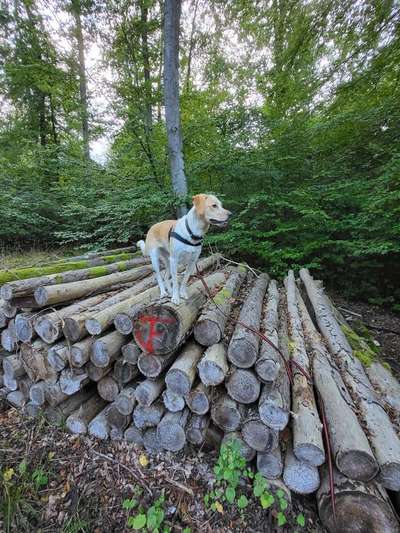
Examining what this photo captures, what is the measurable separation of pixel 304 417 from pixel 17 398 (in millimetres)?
2967

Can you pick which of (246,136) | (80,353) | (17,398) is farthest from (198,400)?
(246,136)

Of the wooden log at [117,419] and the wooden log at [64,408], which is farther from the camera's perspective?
the wooden log at [64,408]

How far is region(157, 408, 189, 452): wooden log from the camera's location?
2.07m

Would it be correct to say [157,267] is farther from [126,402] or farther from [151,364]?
[126,402]

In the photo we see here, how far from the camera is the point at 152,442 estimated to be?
7.16ft

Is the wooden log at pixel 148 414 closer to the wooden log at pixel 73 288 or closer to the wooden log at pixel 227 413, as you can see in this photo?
the wooden log at pixel 227 413

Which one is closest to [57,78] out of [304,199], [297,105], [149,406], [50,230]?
[50,230]

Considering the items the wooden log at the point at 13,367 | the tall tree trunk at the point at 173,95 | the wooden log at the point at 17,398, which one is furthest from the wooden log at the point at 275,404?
the tall tree trunk at the point at 173,95

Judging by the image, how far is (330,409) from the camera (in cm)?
186

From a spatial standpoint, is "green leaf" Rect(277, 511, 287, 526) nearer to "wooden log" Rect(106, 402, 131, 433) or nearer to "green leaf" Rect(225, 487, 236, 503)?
"green leaf" Rect(225, 487, 236, 503)

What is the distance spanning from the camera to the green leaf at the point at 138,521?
171 centimetres

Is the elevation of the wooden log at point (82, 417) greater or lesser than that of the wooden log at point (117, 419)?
lesser

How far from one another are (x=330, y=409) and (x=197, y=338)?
118 cm

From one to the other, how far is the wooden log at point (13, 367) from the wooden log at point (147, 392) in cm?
143
